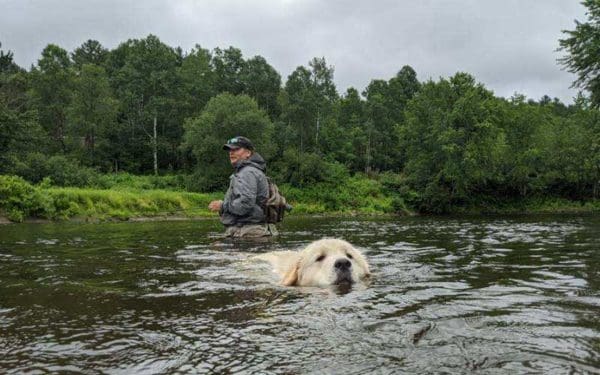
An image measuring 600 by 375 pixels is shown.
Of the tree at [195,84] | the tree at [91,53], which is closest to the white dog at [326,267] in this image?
the tree at [195,84]

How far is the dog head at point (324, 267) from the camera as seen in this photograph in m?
5.97

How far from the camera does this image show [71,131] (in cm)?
5450

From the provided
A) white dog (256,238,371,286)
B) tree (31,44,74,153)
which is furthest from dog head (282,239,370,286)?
tree (31,44,74,153)

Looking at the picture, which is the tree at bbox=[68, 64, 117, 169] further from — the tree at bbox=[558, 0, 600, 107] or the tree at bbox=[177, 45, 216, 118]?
Answer: the tree at bbox=[558, 0, 600, 107]

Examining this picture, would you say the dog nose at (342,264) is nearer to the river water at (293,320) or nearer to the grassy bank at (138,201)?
the river water at (293,320)

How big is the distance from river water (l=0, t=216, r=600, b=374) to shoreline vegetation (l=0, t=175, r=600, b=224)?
2036cm

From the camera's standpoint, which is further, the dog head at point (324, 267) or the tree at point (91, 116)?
the tree at point (91, 116)

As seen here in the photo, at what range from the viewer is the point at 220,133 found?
165 ft

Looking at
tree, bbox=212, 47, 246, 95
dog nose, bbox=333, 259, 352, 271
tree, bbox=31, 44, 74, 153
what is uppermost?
Answer: tree, bbox=212, 47, 246, 95

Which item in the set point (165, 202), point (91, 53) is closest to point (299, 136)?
point (165, 202)

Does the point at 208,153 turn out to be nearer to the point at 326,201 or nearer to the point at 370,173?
the point at 326,201

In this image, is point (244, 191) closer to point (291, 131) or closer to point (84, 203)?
point (84, 203)

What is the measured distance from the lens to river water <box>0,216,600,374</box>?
290 cm

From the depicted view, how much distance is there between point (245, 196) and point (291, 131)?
4909cm
